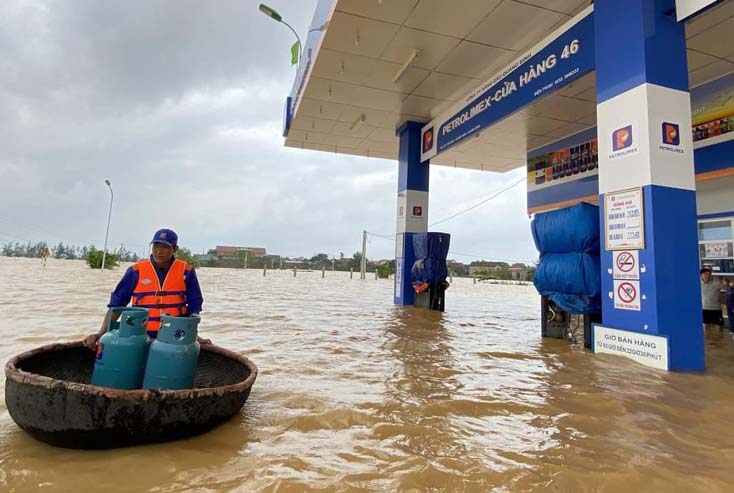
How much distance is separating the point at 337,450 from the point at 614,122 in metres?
4.09

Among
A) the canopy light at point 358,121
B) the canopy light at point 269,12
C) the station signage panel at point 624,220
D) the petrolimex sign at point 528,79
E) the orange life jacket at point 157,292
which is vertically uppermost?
the canopy light at point 269,12

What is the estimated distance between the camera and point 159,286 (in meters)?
2.60

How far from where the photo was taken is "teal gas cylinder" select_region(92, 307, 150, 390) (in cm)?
199

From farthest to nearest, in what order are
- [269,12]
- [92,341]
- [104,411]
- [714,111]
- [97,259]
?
[97,259] < [269,12] < [714,111] < [92,341] < [104,411]

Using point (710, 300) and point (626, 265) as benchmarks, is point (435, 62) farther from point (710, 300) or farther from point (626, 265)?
point (710, 300)

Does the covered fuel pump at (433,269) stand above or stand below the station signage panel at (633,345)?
above

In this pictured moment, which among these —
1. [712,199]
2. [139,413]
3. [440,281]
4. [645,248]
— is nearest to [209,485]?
[139,413]

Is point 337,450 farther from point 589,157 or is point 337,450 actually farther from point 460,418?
point 589,157

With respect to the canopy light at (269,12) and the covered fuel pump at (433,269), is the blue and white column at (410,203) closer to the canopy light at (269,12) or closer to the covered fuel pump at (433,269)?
the covered fuel pump at (433,269)

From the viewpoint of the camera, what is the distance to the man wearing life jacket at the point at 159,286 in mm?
2547

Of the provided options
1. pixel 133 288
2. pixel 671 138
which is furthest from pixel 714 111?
pixel 133 288

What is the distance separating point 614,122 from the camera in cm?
411

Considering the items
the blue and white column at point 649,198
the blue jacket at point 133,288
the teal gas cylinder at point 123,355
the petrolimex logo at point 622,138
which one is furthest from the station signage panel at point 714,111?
the teal gas cylinder at point 123,355

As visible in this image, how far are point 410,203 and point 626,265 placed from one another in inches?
236
